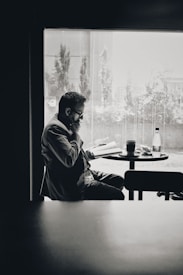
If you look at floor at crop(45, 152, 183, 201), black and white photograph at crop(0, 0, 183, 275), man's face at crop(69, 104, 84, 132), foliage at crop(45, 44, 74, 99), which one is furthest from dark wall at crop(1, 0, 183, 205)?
floor at crop(45, 152, 183, 201)

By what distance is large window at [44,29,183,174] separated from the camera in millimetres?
2826

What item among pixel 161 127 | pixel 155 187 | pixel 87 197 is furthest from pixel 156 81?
pixel 155 187

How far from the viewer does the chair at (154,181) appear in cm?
164

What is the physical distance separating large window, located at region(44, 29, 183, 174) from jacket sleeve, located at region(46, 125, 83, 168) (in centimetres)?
59

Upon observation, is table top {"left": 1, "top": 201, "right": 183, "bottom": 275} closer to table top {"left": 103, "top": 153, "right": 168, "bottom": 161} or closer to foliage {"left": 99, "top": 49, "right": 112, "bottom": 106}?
table top {"left": 103, "top": 153, "right": 168, "bottom": 161}

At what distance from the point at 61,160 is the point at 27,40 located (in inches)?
30.0

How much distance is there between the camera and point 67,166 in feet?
6.92

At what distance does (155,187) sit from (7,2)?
1335 mm

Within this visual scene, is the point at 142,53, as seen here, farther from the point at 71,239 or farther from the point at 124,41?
the point at 71,239

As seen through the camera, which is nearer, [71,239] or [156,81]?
[71,239]

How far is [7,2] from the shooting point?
201 centimetres

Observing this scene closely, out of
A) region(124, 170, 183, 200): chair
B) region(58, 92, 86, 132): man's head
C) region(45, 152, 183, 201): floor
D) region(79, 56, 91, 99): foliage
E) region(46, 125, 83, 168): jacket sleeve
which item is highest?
region(79, 56, 91, 99): foliage

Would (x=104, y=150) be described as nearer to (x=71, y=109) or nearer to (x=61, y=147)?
(x=71, y=109)

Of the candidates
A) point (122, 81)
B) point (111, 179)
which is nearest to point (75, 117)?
point (111, 179)
